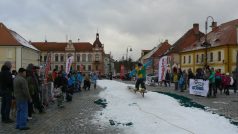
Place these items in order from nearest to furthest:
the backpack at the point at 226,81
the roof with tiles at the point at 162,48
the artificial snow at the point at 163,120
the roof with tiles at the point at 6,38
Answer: the artificial snow at the point at 163,120 < the backpack at the point at 226,81 < the roof with tiles at the point at 6,38 < the roof with tiles at the point at 162,48

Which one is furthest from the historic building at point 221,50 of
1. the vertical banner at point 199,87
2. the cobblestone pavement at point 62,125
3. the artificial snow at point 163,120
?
the cobblestone pavement at point 62,125

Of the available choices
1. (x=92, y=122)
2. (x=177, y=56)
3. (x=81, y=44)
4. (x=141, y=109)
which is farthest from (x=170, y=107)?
(x=81, y=44)

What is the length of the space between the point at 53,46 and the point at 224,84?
12872cm

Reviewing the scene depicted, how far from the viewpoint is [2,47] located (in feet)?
290

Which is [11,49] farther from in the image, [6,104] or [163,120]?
[163,120]

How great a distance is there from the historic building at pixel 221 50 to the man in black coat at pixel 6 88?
47744 mm

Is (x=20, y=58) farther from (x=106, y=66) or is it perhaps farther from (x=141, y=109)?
(x=106, y=66)

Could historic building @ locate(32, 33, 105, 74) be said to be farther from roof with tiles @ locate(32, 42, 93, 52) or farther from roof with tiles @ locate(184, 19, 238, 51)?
roof with tiles @ locate(184, 19, 238, 51)

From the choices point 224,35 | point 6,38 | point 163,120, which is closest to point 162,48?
point 6,38

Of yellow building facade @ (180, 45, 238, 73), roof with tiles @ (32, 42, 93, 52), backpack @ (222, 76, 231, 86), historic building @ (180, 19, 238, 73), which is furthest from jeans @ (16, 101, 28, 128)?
roof with tiles @ (32, 42, 93, 52)

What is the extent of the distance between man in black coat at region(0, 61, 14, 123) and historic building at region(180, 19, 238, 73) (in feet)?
157

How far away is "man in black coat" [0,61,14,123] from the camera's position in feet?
43.6

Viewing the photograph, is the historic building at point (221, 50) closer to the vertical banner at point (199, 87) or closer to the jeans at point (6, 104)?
the vertical banner at point (199, 87)

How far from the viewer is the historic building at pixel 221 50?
61188mm
